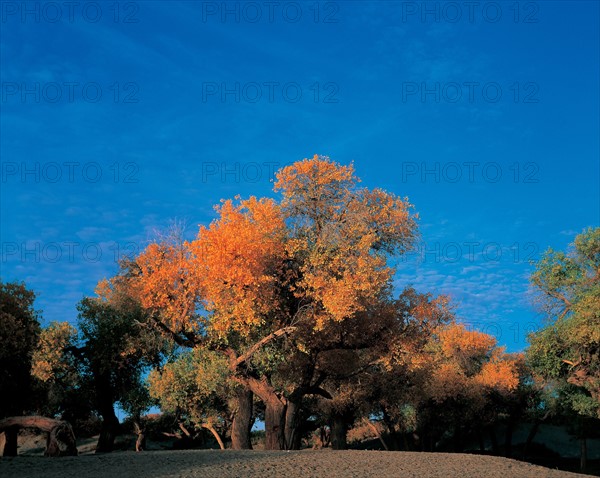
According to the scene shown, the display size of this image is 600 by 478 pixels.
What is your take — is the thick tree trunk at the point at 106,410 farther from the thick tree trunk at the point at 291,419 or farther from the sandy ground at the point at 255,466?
the sandy ground at the point at 255,466

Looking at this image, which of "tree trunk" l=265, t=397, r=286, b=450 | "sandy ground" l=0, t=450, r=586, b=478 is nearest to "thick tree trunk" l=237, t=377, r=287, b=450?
"tree trunk" l=265, t=397, r=286, b=450

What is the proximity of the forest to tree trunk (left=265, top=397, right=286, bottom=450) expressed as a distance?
0.25 feet

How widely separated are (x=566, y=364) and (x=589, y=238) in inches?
373

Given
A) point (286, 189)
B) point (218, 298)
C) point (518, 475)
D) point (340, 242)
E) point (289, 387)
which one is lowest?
point (518, 475)

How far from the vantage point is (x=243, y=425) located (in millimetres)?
30547

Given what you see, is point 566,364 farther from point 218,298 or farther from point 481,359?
point 218,298

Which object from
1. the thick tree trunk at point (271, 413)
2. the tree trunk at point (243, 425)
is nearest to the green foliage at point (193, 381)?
the tree trunk at point (243, 425)

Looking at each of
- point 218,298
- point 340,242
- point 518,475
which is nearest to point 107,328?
point 218,298

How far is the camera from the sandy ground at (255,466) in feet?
58.0

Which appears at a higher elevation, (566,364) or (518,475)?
(566,364)

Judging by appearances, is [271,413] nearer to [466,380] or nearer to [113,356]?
[113,356]

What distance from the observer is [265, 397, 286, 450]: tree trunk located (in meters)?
29.3

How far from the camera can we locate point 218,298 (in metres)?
26.3

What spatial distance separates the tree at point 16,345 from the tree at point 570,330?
34573 millimetres
